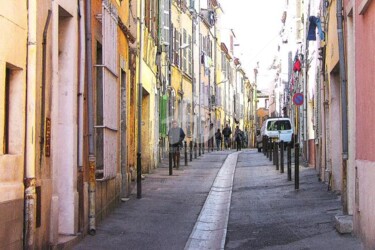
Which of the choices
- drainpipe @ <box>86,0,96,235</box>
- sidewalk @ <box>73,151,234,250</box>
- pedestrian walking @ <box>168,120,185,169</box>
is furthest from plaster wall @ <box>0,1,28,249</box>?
pedestrian walking @ <box>168,120,185,169</box>

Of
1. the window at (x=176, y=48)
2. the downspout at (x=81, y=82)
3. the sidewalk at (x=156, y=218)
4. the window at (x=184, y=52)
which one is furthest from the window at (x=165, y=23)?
the downspout at (x=81, y=82)

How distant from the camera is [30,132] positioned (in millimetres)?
7914

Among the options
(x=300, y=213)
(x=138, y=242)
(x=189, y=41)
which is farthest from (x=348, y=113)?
(x=189, y=41)

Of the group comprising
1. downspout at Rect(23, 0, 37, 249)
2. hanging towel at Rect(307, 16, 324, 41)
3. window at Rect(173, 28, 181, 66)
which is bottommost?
downspout at Rect(23, 0, 37, 249)

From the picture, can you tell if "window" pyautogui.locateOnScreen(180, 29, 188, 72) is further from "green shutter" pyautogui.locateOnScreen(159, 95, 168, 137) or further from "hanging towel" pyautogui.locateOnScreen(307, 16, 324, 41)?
"hanging towel" pyautogui.locateOnScreen(307, 16, 324, 41)

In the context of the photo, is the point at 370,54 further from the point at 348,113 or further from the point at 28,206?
the point at 28,206

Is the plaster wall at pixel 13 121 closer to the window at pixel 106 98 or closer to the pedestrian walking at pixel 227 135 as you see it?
the window at pixel 106 98

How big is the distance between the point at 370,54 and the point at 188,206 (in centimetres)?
671

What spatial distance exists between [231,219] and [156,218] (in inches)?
49.6

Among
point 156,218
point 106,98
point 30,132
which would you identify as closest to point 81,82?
point 106,98

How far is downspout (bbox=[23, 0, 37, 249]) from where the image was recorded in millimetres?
7816

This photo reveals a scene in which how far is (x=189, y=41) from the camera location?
4153cm

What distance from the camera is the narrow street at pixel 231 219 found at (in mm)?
10516

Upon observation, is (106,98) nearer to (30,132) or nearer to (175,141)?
(30,132)
